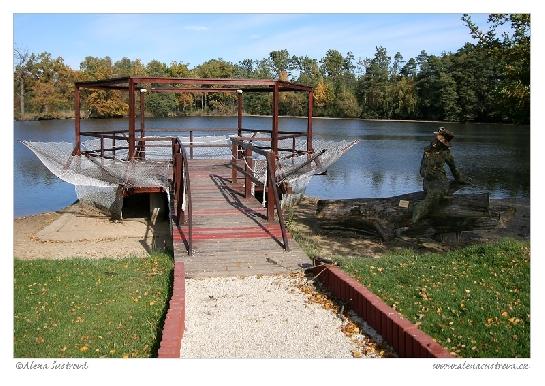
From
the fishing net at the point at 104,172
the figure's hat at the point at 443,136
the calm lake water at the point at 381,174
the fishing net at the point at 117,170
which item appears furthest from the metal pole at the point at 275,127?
the calm lake water at the point at 381,174

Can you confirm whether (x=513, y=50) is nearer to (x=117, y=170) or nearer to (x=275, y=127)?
(x=275, y=127)

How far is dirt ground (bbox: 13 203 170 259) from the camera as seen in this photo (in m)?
9.02

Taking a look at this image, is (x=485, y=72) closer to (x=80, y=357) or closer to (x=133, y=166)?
(x=133, y=166)

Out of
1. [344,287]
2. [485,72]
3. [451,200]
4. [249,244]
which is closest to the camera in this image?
[344,287]

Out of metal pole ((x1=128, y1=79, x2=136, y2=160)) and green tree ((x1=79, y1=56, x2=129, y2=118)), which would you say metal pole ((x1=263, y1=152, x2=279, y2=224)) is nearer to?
metal pole ((x1=128, y1=79, x2=136, y2=160))

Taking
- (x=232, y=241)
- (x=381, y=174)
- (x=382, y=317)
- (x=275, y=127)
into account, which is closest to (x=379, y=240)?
(x=275, y=127)

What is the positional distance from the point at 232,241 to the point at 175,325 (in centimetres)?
270

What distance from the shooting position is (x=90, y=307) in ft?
16.4

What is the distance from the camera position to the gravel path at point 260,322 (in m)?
4.24

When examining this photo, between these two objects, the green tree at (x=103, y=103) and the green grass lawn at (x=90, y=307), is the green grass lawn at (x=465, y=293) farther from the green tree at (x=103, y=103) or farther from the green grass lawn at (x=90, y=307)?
the green tree at (x=103, y=103)
